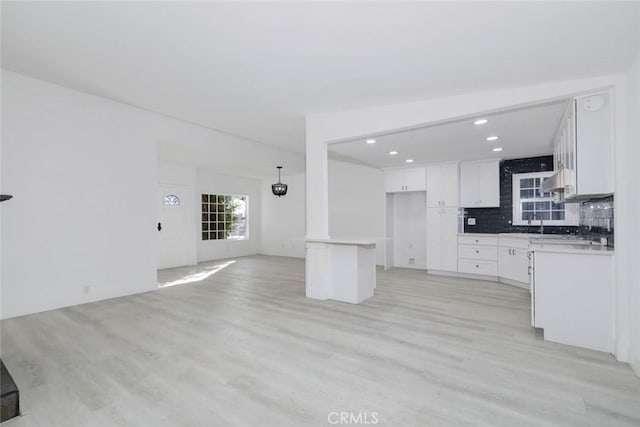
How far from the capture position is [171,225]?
25.0ft

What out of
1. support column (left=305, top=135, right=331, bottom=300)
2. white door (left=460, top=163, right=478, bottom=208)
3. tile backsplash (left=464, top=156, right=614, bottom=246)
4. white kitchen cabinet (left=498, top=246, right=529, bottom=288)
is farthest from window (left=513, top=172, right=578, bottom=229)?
support column (left=305, top=135, right=331, bottom=300)

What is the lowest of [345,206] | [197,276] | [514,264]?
[197,276]

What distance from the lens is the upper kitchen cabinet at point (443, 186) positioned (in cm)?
631

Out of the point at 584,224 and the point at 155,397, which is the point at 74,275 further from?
the point at 584,224

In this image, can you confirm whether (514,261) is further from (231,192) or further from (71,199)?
(231,192)

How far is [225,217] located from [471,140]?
702cm

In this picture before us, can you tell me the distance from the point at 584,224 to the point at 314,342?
4499mm

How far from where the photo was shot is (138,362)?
2.54 metres

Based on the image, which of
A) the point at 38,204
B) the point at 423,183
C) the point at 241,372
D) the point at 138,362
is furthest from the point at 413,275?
the point at 38,204

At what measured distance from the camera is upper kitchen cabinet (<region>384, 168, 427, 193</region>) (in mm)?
6718

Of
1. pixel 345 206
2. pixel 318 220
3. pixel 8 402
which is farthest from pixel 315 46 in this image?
pixel 345 206

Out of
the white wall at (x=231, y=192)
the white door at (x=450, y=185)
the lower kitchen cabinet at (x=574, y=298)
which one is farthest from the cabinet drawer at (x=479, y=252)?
the white wall at (x=231, y=192)

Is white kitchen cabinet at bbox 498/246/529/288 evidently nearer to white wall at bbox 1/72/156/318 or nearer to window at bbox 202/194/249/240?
white wall at bbox 1/72/156/318

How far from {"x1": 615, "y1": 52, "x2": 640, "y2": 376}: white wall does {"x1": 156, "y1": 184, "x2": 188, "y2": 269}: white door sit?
8.00 meters
